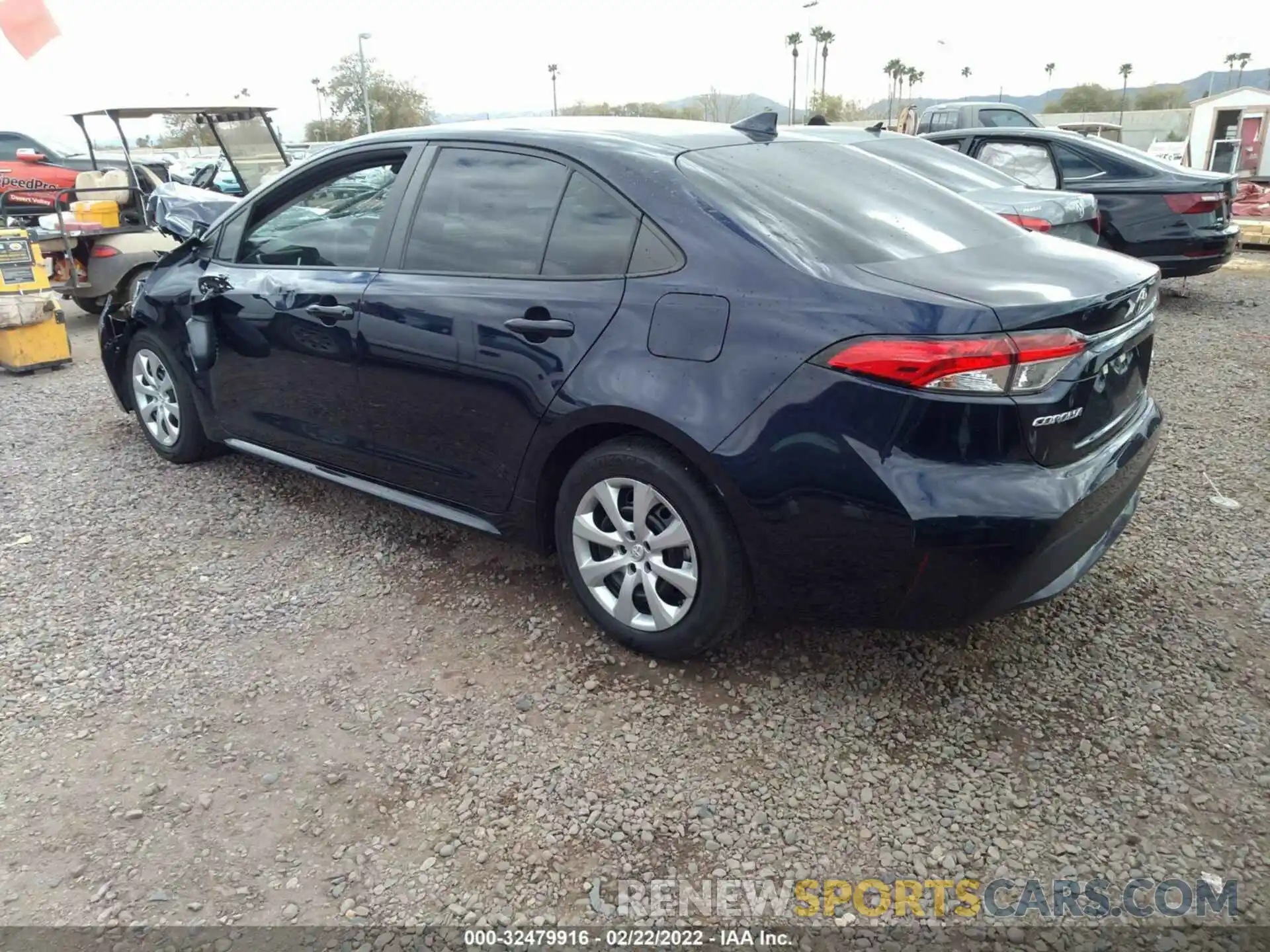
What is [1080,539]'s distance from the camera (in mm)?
2686

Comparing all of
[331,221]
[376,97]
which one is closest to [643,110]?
[376,97]

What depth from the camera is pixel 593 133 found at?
10.7 feet

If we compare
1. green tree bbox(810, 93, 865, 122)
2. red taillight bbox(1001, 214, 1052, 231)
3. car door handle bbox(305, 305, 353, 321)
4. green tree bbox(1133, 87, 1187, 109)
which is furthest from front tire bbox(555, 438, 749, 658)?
green tree bbox(1133, 87, 1187, 109)

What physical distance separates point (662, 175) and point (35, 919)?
2559mm

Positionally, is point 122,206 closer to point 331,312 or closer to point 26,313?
point 26,313

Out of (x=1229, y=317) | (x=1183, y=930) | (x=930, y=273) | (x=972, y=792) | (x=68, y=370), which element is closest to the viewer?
(x=1183, y=930)

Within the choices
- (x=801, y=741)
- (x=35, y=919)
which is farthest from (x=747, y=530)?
(x=35, y=919)

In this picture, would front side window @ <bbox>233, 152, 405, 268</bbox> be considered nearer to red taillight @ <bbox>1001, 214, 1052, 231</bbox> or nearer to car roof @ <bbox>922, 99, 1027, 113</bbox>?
red taillight @ <bbox>1001, 214, 1052, 231</bbox>

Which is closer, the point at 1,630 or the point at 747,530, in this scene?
the point at 747,530

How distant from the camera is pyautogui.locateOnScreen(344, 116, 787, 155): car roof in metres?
3.19

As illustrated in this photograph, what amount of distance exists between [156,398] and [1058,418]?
170 inches

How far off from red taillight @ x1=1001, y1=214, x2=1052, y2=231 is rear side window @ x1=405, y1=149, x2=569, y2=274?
160 inches

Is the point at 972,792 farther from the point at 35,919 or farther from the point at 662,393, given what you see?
the point at 35,919

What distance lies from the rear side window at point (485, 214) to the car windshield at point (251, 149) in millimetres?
7464
